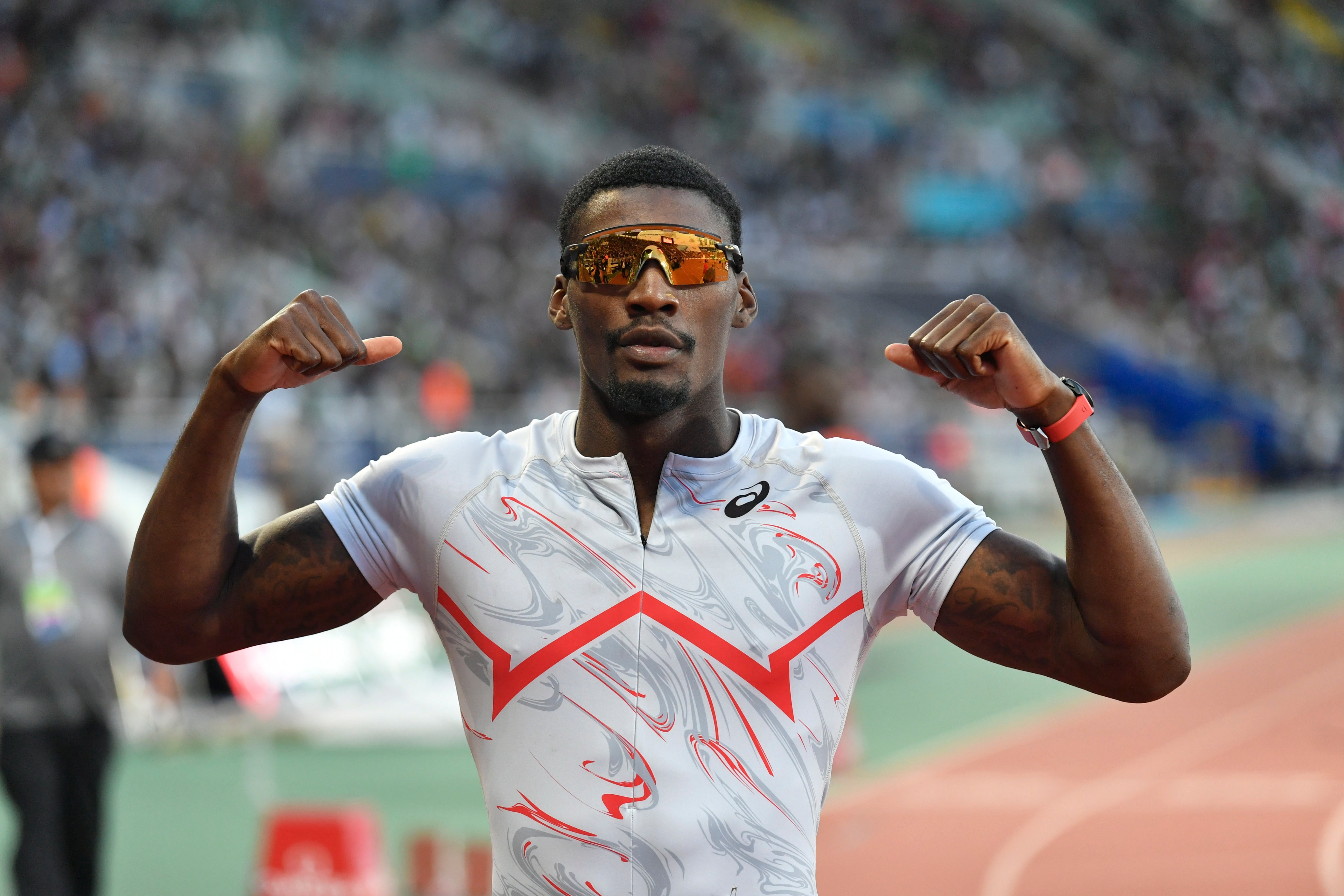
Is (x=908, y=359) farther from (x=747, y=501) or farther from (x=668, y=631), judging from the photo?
(x=668, y=631)

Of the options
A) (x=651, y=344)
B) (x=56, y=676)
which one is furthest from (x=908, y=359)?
(x=56, y=676)

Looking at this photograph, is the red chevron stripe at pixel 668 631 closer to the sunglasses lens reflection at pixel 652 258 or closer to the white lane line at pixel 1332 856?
the sunglasses lens reflection at pixel 652 258

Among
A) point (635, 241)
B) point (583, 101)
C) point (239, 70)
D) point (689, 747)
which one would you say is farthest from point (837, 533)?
point (583, 101)

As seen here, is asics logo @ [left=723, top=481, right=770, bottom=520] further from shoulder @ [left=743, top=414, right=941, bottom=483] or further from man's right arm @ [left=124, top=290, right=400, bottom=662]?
man's right arm @ [left=124, top=290, right=400, bottom=662]

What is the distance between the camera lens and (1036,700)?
1213cm

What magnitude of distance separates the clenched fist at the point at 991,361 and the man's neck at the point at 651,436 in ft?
1.11

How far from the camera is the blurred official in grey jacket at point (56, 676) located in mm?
5715

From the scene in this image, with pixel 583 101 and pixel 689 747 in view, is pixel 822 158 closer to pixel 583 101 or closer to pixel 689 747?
pixel 583 101

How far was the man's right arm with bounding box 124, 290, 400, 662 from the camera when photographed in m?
2.15

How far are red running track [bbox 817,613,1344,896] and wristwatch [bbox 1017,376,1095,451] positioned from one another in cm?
521

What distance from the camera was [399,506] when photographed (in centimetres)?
233

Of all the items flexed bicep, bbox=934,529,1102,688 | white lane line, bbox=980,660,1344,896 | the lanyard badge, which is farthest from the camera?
white lane line, bbox=980,660,1344,896

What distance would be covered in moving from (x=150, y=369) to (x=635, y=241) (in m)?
14.2

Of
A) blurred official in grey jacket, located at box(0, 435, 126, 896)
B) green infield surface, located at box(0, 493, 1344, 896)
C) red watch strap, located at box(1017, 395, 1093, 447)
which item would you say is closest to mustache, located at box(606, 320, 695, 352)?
red watch strap, located at box(1017, 395, 1093, 447)
